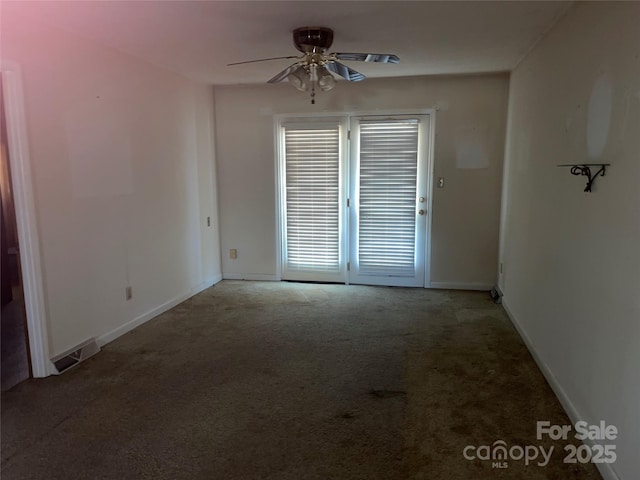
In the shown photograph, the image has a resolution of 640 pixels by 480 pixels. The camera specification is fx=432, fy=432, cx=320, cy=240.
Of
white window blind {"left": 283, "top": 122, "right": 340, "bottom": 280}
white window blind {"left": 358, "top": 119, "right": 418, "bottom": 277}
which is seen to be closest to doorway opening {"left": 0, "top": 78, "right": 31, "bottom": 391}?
white window blind {"left": 283, "top": 122, "right": 340, "bottom": 280}

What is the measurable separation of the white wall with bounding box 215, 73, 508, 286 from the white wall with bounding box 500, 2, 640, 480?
112cm

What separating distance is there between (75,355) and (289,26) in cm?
274

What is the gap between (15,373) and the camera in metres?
2.94

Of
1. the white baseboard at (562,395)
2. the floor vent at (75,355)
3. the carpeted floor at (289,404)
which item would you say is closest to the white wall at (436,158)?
the carpeted floor at (289,404)

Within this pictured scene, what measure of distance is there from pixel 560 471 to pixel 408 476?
70 cm

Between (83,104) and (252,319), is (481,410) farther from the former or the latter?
(83,104)

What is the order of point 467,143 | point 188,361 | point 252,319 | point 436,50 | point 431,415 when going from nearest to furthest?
point 431,415
point 188,361
point 436,50
point 252,319
point 467,143

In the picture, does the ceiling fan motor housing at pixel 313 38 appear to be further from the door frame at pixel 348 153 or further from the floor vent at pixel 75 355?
the floor vent at pixel 75 355

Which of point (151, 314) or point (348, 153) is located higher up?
point (348, 153)

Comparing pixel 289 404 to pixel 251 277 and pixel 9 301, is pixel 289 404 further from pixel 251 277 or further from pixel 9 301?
pixel 9 301

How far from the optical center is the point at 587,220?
2242 millimetres

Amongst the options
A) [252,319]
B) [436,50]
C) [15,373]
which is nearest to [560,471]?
[252,319]

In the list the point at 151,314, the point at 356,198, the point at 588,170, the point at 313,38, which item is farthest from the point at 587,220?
the point at 151,314

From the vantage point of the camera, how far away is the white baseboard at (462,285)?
15.9ft
